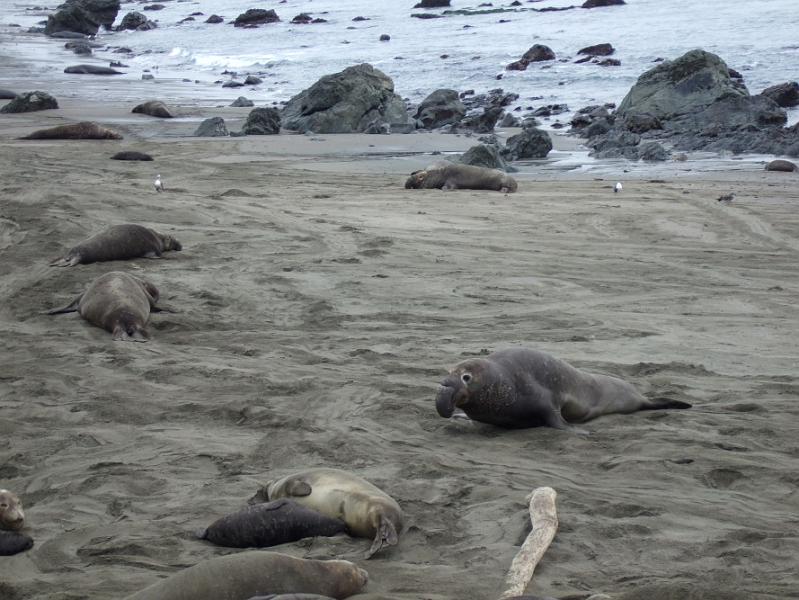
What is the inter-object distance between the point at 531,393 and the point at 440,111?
682 inches

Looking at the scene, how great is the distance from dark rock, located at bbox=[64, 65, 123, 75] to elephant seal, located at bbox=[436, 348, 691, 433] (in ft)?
98.6

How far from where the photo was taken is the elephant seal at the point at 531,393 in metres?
5.44

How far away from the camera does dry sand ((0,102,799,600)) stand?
399cm

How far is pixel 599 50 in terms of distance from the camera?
111 ft

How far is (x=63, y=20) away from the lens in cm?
4941

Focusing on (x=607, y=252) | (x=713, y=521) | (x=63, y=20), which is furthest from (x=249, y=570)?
(x=63, y=20)

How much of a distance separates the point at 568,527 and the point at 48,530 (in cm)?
196

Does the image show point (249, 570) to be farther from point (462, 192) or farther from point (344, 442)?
point (462, 192)

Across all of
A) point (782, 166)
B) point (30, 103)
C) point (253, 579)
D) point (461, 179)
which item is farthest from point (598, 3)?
point (253, 579)

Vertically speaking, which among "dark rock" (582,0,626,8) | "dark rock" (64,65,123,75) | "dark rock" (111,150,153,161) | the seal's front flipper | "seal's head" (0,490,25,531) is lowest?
"dark rock" (64,65,123,75)

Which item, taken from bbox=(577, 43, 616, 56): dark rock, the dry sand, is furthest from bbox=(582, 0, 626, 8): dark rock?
the dry sand

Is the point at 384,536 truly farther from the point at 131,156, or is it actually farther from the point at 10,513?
the point at 131,156

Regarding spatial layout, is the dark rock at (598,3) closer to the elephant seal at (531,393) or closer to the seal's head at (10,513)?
the elephant seal at (531,393)

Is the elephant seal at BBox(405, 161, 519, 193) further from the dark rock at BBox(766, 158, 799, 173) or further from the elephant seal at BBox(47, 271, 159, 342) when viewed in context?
the elephant seal at BBox(47, 271, 159, 342)
